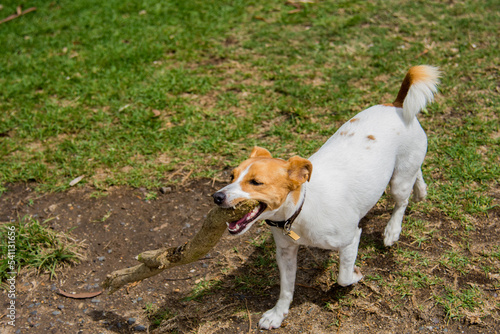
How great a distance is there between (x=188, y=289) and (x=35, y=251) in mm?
1440

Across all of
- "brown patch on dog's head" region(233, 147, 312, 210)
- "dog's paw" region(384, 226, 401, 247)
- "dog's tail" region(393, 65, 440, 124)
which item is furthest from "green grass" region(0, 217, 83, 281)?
"dog's tail" region(393, 65, 440, 124)

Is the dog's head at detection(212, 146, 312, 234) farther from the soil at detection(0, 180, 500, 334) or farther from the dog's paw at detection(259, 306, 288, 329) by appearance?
the soil at detection(0, 180, 500, 334)

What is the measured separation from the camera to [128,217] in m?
4.68

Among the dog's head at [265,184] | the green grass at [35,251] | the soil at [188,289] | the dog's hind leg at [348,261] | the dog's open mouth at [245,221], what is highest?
the dog's head at [265,184]

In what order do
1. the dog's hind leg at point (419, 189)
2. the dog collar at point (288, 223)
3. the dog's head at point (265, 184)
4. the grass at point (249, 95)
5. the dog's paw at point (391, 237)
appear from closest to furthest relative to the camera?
the dog's head at point (265, 184)
the dog collar at point (288, 223)
the dog's paw at point (391, 237)
the dog's hind leg at point (419, 189)
the grass at point (249, 95)

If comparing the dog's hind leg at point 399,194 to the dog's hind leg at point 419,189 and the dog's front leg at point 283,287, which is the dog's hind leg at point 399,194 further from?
the dog's front leg at point 283,287

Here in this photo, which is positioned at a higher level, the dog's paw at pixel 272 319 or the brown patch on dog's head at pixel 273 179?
the brown patch on dog's head at pixel 273 179

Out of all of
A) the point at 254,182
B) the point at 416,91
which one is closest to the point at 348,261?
the point at 254,182

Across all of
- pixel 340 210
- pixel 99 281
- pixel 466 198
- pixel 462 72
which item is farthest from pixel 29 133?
pixel 462 72

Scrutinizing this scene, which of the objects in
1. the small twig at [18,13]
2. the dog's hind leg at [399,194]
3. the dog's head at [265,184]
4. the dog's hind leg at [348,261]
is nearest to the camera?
the dog's head at [265,184]

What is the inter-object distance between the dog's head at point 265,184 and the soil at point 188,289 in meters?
1.16

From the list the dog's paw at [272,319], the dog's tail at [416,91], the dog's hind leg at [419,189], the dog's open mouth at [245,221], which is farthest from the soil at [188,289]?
the dog's tail at [416,91]

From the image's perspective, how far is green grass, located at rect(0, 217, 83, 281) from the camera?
13.5 ft

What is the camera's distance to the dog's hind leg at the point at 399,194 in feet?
12.5
